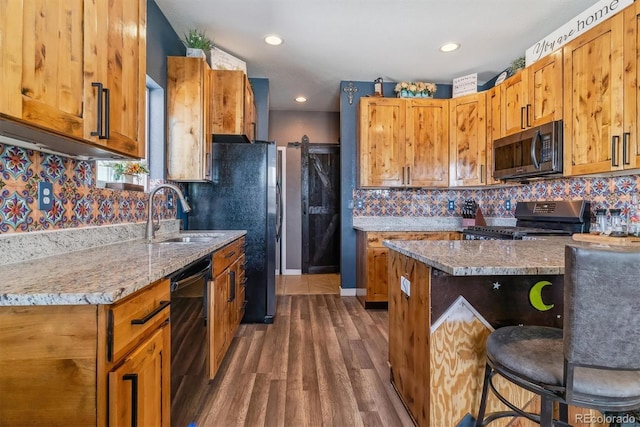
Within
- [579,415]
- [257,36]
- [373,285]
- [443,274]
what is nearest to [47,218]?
[443,274]

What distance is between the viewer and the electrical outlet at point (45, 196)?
143 cm

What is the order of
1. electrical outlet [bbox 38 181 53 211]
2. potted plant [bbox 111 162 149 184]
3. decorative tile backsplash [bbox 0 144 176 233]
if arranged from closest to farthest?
decorative tile backsplash [bbox 0 144 176 233] → electrical outlet [bbox 38 181 53 211] → potted plant [bbox 111 162 149 184]

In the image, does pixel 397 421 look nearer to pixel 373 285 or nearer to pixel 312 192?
pixel 373 285

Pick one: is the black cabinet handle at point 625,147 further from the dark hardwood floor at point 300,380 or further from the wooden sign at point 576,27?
the dark hardwood floor at point 300,380

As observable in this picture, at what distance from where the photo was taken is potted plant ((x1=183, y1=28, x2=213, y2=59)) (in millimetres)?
2730

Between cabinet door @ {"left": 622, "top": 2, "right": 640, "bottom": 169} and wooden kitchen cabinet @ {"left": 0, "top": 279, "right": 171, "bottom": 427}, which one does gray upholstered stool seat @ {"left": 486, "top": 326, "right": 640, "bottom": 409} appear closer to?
wooden kitchen cabinet @ {"left": 0, "top": 279, "right": 171, "bottom": 427}

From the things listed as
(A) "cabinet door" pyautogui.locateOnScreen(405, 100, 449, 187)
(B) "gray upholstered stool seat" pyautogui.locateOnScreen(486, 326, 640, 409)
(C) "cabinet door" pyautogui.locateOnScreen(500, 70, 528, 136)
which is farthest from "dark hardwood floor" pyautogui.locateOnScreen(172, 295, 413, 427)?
(C) "cabinet door" pyautogui.locateOnScreen(500, 70, 528, 136)

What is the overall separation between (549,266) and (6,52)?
70.7 inches

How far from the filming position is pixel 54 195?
59.6 inches

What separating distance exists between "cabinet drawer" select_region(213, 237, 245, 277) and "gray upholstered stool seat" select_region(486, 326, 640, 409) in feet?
4.78

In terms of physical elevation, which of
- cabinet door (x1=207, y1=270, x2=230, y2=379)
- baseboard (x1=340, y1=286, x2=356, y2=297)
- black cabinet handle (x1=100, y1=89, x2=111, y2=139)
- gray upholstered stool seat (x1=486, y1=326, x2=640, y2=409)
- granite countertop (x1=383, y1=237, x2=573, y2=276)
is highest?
black cabinet handle (x1=100, y1=89, x2=111, y2=139)

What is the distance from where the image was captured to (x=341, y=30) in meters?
2.85

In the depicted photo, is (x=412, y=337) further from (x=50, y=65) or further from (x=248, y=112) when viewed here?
(x=248, y=112)

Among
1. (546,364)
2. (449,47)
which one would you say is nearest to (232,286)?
(546,364)
